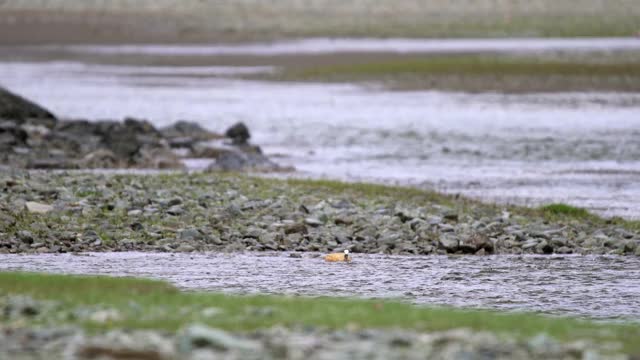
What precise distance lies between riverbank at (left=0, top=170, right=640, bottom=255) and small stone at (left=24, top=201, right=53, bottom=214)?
23mm

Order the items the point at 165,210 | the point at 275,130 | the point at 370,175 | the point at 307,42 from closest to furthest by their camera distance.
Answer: the point at 165,210 → the point at 370,175 → the point at 275,130 → the point at 307,42

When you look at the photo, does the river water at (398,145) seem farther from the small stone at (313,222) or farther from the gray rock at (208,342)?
the gray rock at (208,342)

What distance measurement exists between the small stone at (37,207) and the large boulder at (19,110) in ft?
73.0

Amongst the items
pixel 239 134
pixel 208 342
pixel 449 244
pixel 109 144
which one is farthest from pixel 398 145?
pixel 208 342

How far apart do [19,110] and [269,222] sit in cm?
2507

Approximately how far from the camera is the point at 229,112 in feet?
217

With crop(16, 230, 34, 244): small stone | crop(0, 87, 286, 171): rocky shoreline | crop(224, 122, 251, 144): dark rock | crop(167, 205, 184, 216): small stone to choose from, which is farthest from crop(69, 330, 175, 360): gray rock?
crop(224, 122, 251, 144): dark rock

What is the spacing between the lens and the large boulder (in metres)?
49.8

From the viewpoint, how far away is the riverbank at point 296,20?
121750mm

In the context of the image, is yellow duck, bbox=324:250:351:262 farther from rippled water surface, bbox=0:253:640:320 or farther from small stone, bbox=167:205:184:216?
small stone, bbox=167:205:184:216

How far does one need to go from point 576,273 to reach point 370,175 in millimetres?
A: 19064

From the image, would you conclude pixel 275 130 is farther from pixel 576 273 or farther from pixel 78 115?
pixel 576 273

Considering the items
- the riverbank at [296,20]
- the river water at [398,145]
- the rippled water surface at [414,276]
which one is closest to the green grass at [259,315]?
the rippled water surface at [414,276]

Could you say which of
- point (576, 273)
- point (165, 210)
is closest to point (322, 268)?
point (576, 273)
